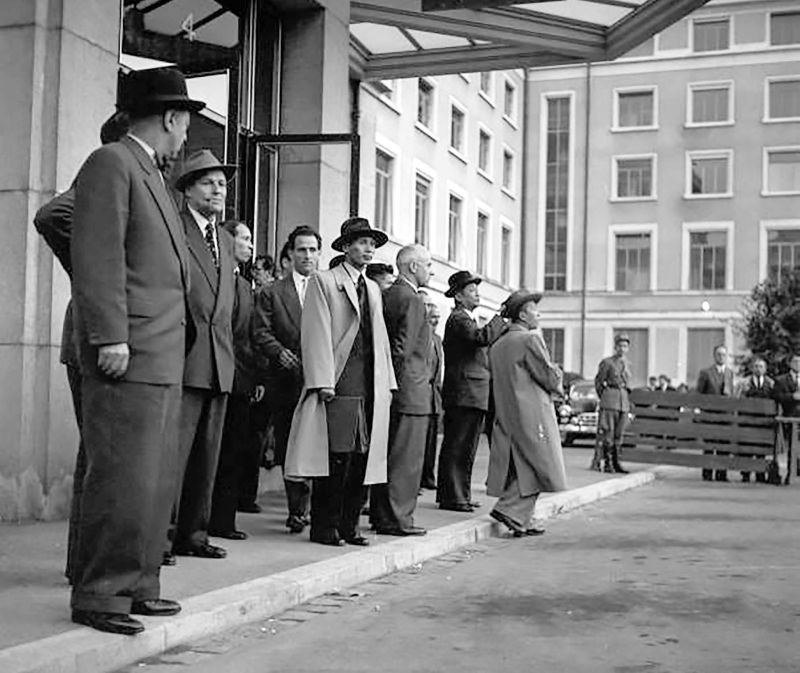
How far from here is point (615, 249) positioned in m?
53.2

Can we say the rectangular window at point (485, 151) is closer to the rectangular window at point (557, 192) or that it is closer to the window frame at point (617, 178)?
the rectangular window at point (557, 192)

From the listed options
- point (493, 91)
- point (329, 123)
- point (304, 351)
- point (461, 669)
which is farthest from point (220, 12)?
point (493, 91)

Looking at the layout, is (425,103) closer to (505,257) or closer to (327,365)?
(505,257)

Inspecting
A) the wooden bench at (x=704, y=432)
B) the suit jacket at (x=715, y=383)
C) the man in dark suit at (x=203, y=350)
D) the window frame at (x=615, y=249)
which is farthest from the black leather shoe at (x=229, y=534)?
the window frame at (x=615, y=249)

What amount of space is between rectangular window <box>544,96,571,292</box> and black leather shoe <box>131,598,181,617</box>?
1902 inches

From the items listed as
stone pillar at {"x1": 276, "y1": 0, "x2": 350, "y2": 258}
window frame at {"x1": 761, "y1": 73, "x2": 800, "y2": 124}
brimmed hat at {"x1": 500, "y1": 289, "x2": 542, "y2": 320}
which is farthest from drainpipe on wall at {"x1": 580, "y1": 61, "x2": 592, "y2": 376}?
brimmed hat at {"x1": 500, "y1": 289, "x2": 542, "y2": 320}

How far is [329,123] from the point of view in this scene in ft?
45.0

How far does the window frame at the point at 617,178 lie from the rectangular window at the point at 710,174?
4.70 feet

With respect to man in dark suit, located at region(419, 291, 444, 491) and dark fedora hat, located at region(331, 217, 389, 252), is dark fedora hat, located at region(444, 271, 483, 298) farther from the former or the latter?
dark fedora hat, located at region(331, 217, 389, 252)

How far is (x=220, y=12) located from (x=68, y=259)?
744cm

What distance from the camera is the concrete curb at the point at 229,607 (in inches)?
192

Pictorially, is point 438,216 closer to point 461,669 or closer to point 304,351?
point 304,351

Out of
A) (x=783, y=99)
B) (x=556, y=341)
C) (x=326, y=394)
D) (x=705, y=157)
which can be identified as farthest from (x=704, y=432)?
(x=783, y=99)

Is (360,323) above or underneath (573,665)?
above
